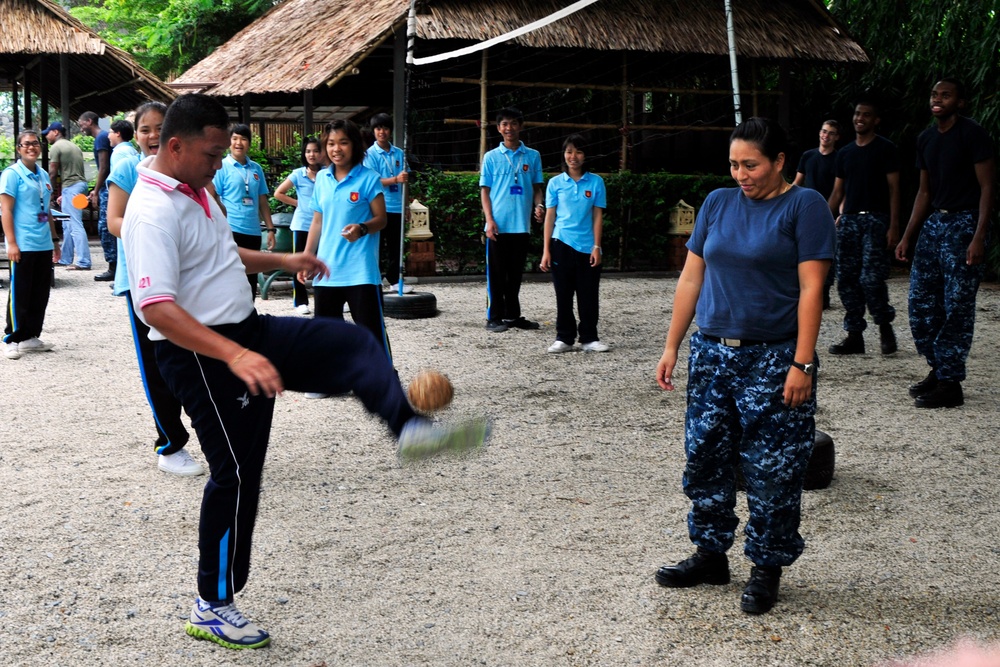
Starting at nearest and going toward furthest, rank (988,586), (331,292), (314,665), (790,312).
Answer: (314,665)
(790,312)
(988,586)
(331,292)

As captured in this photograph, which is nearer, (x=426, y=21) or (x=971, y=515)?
(x=971, y=515)

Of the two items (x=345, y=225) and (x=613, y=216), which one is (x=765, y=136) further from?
(x=613, y=216)

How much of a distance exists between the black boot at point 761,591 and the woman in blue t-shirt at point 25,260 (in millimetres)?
6683

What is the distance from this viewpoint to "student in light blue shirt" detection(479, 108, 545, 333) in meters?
9.82

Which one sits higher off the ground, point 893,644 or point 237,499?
point 237,499

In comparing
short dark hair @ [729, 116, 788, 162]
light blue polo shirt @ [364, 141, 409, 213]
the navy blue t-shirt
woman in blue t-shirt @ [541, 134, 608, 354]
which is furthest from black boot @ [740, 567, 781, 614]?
light blue polo shirt @ [364, 141, 409, 213]

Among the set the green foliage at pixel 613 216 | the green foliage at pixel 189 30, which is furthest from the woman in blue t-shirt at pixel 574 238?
the green foliage at pixel 189 30

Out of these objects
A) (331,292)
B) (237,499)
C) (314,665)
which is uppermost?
(331,292)

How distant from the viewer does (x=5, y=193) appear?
8.81 meters

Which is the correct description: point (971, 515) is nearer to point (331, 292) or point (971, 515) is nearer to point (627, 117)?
point (331, 292)

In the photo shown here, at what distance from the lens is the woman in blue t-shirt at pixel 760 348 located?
145 inches

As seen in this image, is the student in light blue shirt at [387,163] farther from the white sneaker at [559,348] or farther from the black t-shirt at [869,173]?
the black t-shirt at [869,173]

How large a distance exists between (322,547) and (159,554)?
0.65m

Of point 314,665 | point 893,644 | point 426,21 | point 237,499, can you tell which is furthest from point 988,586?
point 426,21
